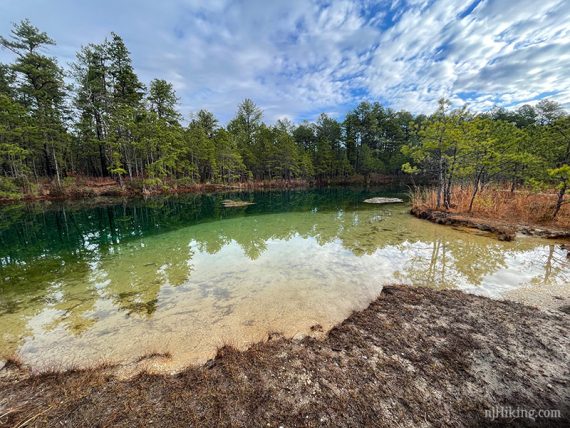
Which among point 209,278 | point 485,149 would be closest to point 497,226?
point 485,149

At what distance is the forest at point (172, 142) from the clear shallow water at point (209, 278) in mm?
3362

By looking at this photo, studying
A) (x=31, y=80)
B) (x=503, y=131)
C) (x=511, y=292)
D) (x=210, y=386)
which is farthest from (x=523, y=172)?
(x=31, y=80)

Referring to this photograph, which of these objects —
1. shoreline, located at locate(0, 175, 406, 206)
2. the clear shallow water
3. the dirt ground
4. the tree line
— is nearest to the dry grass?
the tree line

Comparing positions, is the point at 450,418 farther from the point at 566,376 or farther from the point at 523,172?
Result: the point at 523,172

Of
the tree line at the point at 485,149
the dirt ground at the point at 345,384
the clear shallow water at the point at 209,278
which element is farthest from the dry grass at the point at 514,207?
the dirt ground at the point at 345,384

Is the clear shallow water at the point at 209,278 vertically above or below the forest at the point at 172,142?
below

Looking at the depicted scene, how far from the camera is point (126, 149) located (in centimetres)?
2809

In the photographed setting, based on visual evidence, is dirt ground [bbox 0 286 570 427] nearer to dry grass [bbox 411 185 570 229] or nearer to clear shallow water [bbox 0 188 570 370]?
clear shallow water [bbox 0 188 570 370]

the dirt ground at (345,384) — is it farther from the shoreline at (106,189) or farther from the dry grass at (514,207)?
the shoreline at (106,189)

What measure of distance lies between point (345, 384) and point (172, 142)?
113 feet

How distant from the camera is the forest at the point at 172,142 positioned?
1211 centimetres

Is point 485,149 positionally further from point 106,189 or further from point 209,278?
point 106,189

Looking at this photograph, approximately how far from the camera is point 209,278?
20.6 ft

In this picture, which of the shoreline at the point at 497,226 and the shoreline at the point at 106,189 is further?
the shoreline at the point at 106,189
